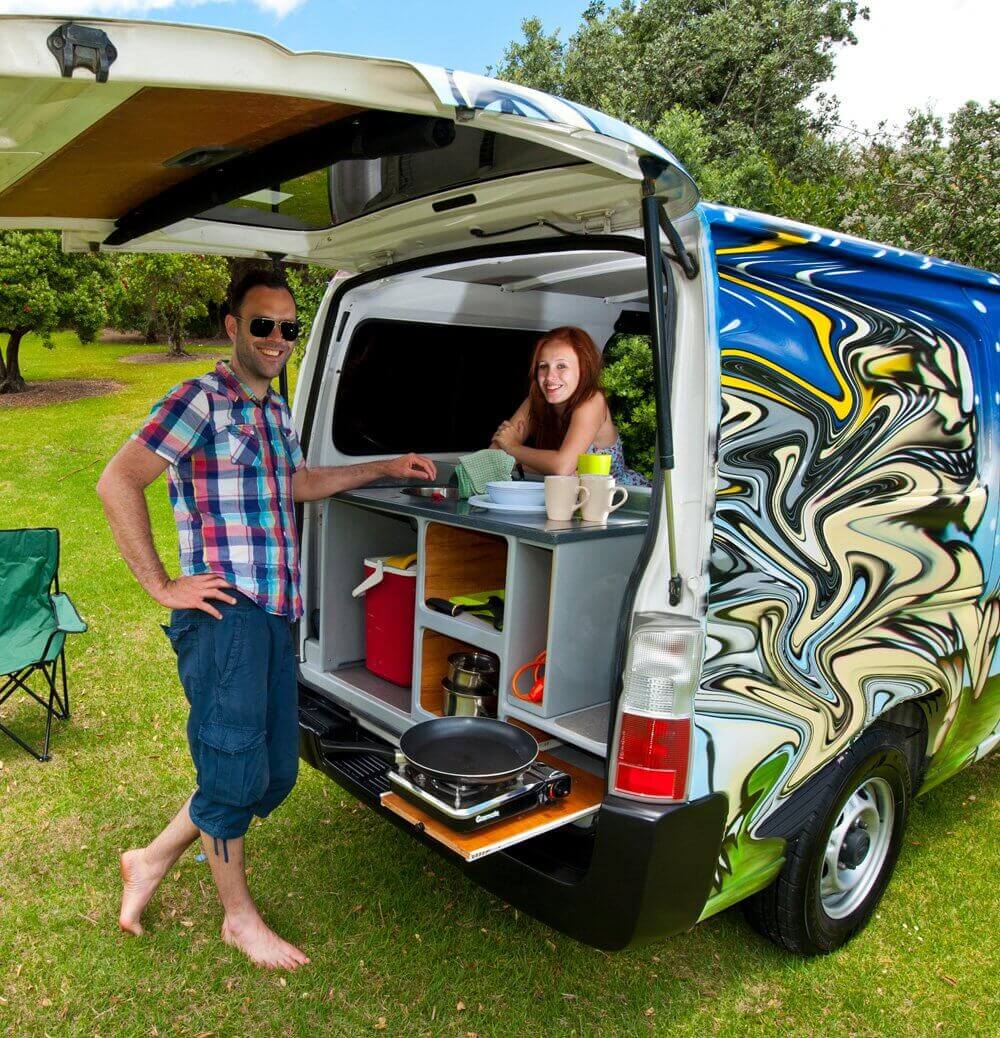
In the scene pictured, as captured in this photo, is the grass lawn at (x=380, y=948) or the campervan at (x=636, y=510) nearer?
the campervan at (x=636, y=510)

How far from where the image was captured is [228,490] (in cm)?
256

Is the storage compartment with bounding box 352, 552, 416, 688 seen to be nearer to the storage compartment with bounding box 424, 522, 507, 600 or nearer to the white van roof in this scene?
the storage compartment with bounding box 424, 522, 507, 600

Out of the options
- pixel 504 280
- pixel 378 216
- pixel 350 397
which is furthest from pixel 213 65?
pixel 504 280

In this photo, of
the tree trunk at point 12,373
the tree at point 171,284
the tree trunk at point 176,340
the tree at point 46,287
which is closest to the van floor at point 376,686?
the tree at point 46,287

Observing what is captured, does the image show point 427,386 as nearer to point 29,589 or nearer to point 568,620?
point 568,620

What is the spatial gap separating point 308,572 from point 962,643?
238cm

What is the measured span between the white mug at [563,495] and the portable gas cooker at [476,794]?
0.76m

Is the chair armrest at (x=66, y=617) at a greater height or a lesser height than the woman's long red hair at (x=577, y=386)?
lesser

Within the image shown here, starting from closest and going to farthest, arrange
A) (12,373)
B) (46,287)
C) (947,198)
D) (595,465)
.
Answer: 1. (595,465)
2. (947,198)
3. (46,287)
4. (12,373)

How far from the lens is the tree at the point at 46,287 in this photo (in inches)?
578

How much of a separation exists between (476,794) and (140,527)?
3.87ft

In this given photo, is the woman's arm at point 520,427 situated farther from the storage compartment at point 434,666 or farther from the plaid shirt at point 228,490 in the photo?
the plaid shirt at point 228,490

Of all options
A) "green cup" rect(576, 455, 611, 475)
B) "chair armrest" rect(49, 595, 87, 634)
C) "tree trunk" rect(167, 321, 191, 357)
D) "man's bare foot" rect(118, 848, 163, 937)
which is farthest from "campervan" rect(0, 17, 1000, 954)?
"tree trunk" rect(167, 321, 191, 357)

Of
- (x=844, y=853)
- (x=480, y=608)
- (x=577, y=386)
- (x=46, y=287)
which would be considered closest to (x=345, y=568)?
(x=480, y=608)
